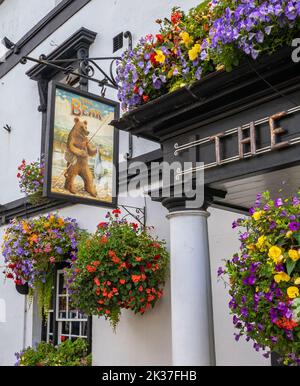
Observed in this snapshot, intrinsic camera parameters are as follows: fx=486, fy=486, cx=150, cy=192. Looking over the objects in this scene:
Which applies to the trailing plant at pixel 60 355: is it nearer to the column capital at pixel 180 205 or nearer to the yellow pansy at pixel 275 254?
the column capital at pixel 180 205

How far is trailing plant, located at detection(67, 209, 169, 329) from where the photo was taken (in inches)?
226

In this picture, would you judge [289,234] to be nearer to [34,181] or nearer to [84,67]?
[84,67]

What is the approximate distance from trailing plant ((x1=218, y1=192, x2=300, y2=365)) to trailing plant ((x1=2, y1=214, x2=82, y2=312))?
4.70 meters

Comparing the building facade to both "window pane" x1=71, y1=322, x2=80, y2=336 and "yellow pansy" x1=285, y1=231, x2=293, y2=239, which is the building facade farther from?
"yellow pansy" x1=285, y1=231, x2=293, y2=239

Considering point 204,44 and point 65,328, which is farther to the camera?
point 65,328

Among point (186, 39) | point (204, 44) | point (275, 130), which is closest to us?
point (275, 130)

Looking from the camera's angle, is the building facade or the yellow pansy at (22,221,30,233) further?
the yellow pansy at (22,221,30,233)

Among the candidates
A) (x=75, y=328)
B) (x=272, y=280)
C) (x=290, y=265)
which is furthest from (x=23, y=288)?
(x=290, y=265)

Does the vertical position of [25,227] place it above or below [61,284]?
above

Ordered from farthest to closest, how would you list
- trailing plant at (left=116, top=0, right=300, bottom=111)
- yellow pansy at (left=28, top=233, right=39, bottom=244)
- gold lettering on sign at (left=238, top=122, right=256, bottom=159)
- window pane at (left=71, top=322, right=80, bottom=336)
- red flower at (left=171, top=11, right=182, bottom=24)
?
window pane at (left=71, top=322, right=80, bottom=336) < yellow pansy at (left=28, top=233, right=39, bottom=244) < red flower at (left=171, top=11, right=182, bottom=24) < gold lettering on sign at (left=238, top=122, right=256, bottom=159) < trailing plant at (left=116, top=0, right=300, bottom=111)

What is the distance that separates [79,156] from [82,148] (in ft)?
0.36

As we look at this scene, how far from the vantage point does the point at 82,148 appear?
213 inches

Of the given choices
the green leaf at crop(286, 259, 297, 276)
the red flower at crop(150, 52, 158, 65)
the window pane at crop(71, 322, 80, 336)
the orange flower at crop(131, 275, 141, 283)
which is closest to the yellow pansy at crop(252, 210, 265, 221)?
the green leaf at crop(286, 259, 297, 276)

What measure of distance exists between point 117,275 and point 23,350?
13.2ft
